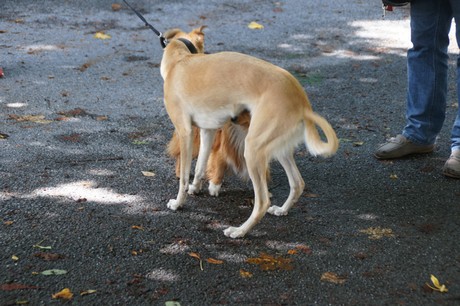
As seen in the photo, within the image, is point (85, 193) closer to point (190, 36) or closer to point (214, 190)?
point (214, 190)

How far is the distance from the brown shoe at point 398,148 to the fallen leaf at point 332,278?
1867 millimetres

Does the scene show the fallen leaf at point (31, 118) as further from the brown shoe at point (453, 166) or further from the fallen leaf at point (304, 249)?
the brown shoe at point (453, 166)

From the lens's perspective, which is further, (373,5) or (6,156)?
(373,5)

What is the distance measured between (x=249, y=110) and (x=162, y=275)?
1105mm

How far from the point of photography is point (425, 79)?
4973mm

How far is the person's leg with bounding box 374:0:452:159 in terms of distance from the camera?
15.7 ft

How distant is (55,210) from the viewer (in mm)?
4000

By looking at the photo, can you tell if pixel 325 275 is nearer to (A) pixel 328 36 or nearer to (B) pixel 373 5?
(A) pixel 328 36

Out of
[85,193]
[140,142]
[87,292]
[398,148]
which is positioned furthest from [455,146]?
[87,292]

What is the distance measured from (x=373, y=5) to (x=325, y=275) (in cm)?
767

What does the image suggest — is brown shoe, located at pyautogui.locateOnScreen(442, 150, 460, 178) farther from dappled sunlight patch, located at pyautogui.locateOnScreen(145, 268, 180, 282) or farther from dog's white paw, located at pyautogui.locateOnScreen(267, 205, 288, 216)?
dappled sunlight patch, located at pyautogui.locateOnScreen(145, 268, 180, 282)

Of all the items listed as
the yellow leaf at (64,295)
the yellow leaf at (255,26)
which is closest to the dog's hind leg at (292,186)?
the yellow leaf at (64,295)

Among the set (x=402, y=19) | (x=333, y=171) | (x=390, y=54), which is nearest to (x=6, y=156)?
(x=333, y=171)

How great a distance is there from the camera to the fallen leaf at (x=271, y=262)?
11.4 ft
